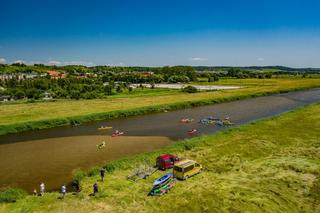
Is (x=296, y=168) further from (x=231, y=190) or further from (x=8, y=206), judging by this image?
(x=8, y=206)

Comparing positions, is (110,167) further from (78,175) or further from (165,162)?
(165,162)

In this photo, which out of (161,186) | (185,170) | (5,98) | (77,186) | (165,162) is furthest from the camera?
(5,98)

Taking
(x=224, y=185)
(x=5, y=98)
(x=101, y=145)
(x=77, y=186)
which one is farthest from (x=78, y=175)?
(x=5, y=98)

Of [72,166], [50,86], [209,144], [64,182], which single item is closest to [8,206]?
[64,182]

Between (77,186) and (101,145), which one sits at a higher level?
(77,186)

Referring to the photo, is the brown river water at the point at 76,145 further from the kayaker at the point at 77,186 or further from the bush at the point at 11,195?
the bush at the point at 11,195

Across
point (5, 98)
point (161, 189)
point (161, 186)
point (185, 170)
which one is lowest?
point (5, 98)

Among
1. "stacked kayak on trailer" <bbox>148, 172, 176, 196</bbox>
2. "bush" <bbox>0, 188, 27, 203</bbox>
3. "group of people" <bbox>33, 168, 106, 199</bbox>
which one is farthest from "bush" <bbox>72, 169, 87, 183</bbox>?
"stacked kayak on trailer" <bbox>148, 172, 176, 196</bbox>

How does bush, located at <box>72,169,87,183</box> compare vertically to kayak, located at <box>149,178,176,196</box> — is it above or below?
below

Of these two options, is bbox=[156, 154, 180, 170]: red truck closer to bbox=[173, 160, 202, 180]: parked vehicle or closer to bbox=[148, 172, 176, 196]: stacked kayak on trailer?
bbox=[173, 160, 202, 180]: parked vehicle
